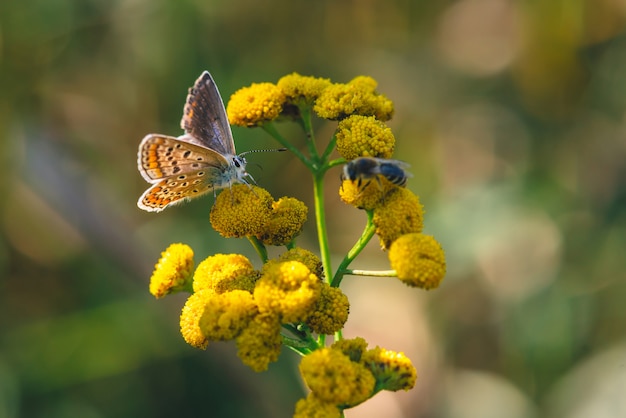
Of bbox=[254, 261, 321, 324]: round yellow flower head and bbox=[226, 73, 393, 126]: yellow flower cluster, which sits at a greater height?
bbox=[226, 73, 393, 126]: yellow flower cluster

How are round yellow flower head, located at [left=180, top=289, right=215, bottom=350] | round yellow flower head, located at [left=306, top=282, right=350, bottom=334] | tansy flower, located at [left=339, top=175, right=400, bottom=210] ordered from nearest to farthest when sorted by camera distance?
round yellow flower head, located at [left=306, top=282, right=350, bottom=334] → round yellow flower head, located at [left=180, top=289, right=215, bottom=350] → tansy flower, located at [left=339, top=175, right=400, bottom=210]

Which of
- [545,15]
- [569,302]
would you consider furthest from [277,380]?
[545,15]

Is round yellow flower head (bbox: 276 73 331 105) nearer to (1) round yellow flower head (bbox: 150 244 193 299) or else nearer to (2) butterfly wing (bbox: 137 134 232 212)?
(2) butterfly wing (bbox: 137 134 232 212)

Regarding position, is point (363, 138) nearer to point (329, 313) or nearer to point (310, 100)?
point (310, 100)

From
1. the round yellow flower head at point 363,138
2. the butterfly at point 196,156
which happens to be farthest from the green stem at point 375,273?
the butterfly at point 196,156

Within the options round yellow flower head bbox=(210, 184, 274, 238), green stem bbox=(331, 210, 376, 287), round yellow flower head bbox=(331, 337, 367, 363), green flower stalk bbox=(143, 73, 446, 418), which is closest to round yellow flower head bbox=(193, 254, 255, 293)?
green flower stalk bbox=(143, 73, 446, 418)
